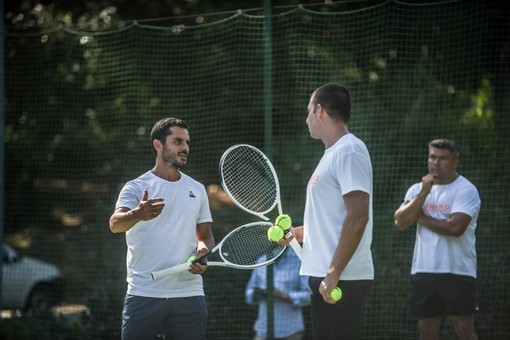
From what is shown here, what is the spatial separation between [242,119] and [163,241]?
3.77 metres

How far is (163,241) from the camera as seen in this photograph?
4734 mm

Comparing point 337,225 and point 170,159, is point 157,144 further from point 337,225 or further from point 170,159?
point 337,225

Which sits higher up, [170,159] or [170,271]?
[170,159]

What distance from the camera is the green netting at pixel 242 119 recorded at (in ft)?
23.9

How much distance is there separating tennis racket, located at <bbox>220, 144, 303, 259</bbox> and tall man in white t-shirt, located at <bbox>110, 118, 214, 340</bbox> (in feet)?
0.87

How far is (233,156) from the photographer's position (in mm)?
4746

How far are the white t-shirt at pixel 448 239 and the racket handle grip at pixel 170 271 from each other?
7.25 feet

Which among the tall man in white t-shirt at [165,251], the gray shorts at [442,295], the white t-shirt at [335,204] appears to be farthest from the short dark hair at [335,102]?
the gray shorts at [442,295]

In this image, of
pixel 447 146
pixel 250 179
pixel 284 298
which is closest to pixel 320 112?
pixel 250 179

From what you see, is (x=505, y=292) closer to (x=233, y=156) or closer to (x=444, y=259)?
(x=444, y=259)

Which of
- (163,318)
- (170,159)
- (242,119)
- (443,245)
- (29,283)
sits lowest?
(29,283)

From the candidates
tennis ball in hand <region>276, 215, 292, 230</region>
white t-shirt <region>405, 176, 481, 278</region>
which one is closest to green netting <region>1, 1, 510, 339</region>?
white t-shirt <region>405, 176, 481, 278</region>

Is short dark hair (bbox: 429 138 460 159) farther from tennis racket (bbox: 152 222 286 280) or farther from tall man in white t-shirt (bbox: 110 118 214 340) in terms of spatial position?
tall man in white t-shirt (bbox: 110 118 214 340)

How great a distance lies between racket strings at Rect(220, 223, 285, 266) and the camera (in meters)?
4.66
